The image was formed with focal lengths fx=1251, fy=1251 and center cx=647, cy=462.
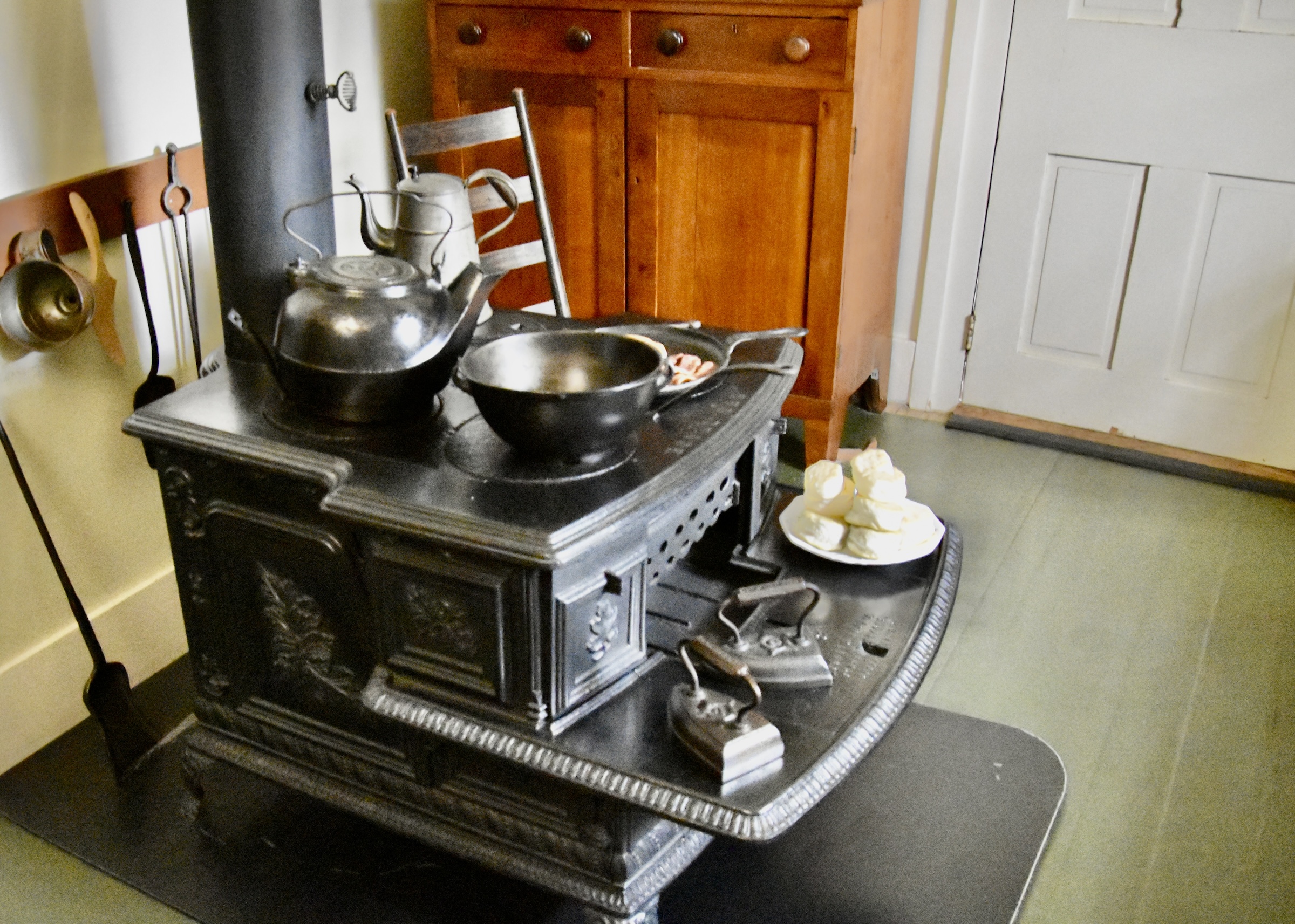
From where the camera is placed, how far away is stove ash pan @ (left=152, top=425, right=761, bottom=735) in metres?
1.33

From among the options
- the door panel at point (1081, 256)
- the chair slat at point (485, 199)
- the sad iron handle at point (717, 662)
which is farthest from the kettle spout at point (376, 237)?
the door panel at point (1081, 256)

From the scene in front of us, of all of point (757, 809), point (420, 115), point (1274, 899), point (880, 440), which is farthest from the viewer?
point (880, 440)

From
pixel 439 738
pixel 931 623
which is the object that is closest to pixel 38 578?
pixel 439 738

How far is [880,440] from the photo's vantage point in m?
3.07

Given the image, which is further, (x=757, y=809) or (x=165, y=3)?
(x=165, y=3)

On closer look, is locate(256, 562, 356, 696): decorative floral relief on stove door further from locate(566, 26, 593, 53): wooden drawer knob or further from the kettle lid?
locate(566, 26, 593, 53): wooden drawer knob

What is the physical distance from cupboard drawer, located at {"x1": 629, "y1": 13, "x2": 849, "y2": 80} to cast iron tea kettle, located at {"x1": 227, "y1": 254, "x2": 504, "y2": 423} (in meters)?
1.16

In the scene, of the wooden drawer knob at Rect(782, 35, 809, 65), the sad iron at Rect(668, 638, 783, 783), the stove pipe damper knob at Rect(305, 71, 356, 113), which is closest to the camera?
the sad iron at Rect(668, 638, 783, 783)

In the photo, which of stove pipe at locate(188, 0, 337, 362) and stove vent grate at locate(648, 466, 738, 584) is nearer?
stove vent grate at locate(648, 466, 738, 584)

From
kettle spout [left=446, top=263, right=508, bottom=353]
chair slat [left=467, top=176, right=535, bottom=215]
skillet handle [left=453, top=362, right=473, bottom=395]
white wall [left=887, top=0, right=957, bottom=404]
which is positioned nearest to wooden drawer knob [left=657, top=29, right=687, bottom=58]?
chair slat [left=467, top=176, right=535, bottom=215]

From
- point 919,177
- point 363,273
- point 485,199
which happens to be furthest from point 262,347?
→ point 919,177

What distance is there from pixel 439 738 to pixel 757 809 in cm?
42

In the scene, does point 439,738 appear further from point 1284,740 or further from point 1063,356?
point 1063,356

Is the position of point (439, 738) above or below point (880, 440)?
above
